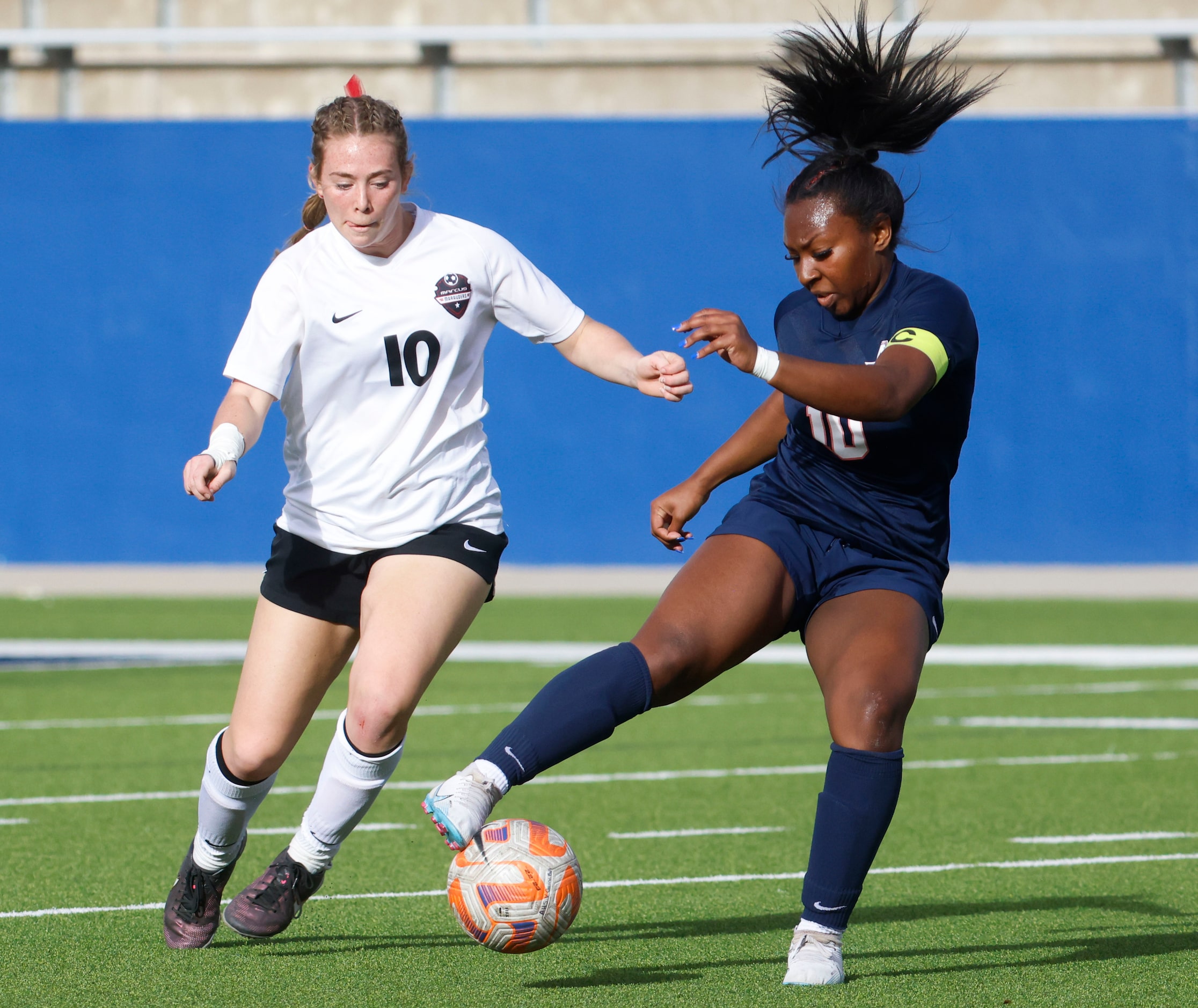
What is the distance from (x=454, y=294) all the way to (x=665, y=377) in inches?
24.6

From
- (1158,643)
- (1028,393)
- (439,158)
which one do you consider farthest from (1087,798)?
(439,158)

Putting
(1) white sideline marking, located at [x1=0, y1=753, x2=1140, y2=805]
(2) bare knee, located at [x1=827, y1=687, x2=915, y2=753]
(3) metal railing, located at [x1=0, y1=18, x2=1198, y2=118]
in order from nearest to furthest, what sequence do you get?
(2) bare knee, located at [x1=827, y1=687, x2=915, y2=753], (1) white sideline marking, located at [x1=0, y1=753, x2=1140, y2=805], (3) metal railing, located at [x1=0, y1=18, x2=1198, y2=118]

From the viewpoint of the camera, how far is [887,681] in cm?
444

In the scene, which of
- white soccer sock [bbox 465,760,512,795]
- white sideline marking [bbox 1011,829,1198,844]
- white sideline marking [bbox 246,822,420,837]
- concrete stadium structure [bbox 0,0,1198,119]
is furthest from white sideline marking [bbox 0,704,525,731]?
concrete stadium structure [bbox 0,0,1198,119]

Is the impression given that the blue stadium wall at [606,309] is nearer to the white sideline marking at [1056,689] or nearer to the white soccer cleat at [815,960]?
the white sideline marking at [1056,689]

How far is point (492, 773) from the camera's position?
4273 millimetres

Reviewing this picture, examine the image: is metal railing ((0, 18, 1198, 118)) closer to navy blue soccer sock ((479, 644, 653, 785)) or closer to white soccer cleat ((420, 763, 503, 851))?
navy blue soccer sock ((479, 644, 653, 785))

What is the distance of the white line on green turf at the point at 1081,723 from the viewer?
31.1 feet

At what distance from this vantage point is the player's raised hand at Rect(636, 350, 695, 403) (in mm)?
4680

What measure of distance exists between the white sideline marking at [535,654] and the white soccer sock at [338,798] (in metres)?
6.72

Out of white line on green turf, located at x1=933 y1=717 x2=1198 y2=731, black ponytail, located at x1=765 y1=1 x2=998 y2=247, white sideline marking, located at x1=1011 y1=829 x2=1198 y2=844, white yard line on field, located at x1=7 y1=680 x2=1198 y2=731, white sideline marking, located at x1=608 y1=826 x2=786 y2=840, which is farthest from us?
white yard line on field, located at x1=7 y1=680 x2=1198 y2=731

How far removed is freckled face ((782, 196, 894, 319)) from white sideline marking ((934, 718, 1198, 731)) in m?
5.20

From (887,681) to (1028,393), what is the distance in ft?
48.7

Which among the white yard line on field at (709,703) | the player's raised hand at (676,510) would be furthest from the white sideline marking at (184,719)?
the player's raised hand at (676,510)
